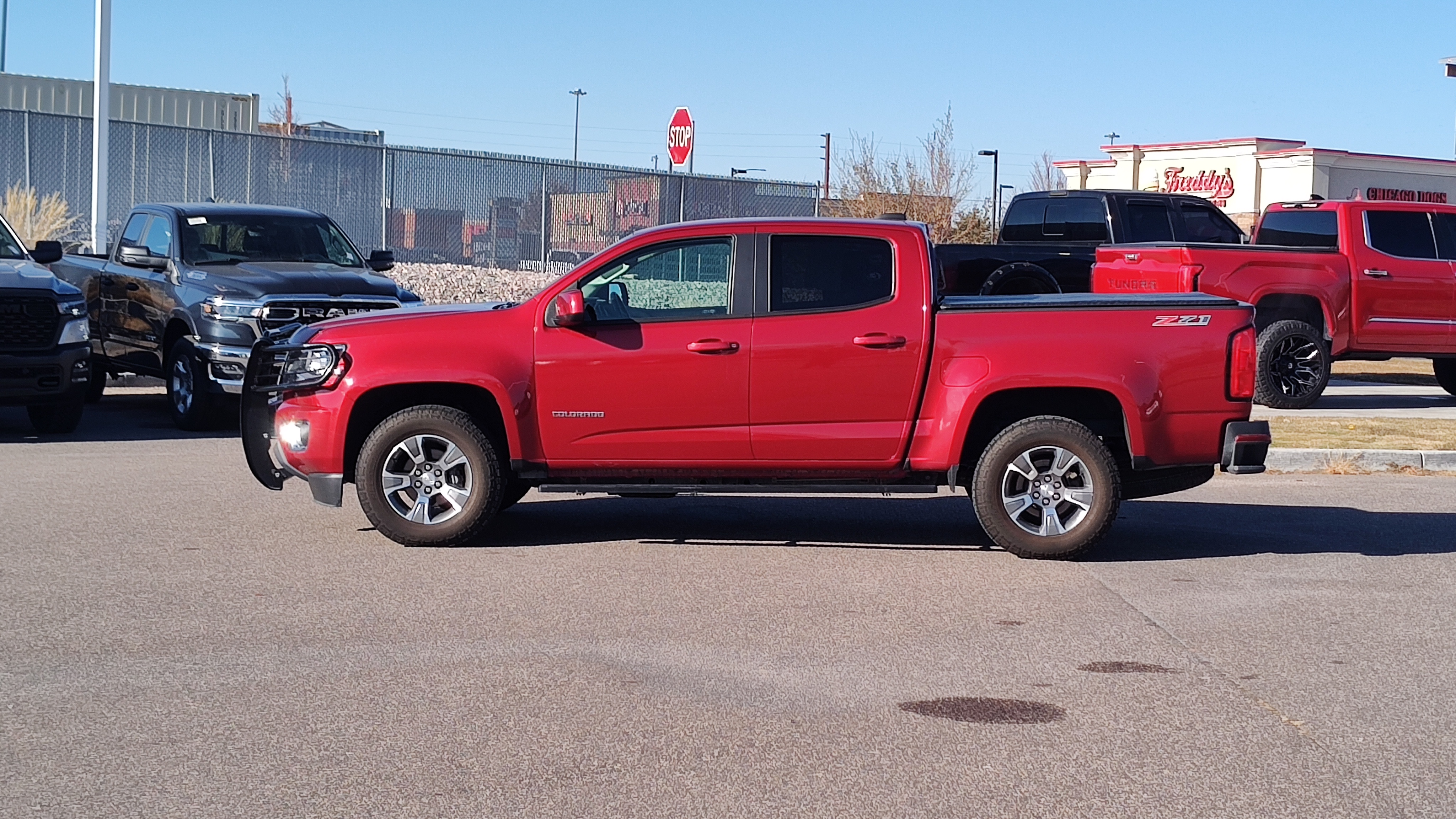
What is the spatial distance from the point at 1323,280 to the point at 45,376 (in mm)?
12337

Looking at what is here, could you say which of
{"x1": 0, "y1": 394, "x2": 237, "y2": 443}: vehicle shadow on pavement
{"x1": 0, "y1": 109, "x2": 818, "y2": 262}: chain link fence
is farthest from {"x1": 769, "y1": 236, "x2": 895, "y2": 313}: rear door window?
{"x1": 0, "y1": 109, "x2": 818, "y2": 262}: chain link fence

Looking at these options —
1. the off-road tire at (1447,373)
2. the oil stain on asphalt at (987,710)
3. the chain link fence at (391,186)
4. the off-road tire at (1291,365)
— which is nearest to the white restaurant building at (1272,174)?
the chain link fence at (391,186)

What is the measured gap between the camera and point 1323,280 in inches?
630

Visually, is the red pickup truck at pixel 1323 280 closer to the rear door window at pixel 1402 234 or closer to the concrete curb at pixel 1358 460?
the rear door window at pixel 1402 234

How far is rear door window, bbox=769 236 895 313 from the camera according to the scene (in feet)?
28.2

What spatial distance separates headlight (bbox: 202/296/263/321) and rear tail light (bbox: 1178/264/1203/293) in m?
8.57

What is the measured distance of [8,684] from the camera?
18.8 feet

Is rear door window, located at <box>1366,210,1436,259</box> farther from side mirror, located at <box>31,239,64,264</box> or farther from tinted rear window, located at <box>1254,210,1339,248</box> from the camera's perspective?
side mirror, located at <box>31,239,64,264</box>

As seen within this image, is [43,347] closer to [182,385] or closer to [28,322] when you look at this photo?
[28,322]

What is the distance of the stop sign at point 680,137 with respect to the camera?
2272cm

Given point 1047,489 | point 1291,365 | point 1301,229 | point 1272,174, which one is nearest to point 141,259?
point 1047,489

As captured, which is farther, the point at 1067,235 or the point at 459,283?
the point at 459,283

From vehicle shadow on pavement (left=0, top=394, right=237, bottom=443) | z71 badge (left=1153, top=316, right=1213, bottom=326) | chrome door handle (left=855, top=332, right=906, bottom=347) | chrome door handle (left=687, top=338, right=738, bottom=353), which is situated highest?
z71 badge (left=1153, top=316, right=1213, bottom=326)

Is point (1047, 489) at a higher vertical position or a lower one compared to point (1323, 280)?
lower
